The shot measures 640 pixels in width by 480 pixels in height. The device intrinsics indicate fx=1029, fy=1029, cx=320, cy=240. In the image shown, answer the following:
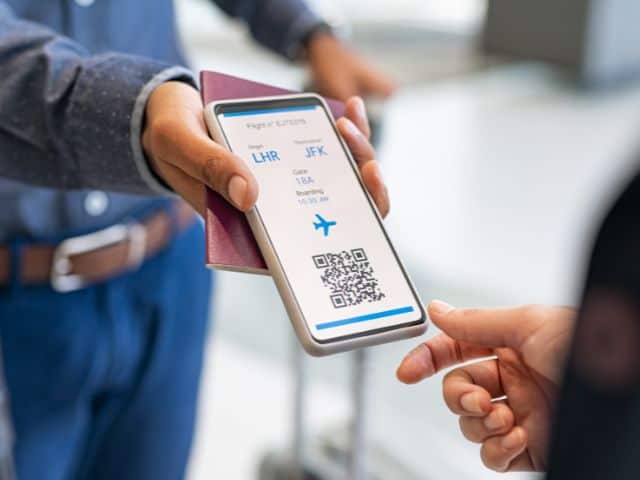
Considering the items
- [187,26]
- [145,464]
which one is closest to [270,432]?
[145,464]

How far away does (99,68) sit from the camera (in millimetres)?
759

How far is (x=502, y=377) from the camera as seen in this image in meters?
0.59

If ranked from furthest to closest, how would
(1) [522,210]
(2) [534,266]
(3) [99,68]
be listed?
1. (1) [522,210]
2. (2) [534,266]
3. (3) [99,68]

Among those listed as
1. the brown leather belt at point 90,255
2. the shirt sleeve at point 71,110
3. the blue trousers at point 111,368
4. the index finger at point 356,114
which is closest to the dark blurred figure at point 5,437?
the blue trousers at point 111,368

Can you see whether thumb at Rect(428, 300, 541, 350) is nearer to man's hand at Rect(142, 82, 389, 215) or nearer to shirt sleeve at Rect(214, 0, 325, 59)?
man's hand at Rect(142, 82, 389, 215)

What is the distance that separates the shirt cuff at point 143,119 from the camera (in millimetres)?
734

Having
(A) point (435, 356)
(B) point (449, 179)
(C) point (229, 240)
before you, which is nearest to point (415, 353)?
(A) point (435, 356)

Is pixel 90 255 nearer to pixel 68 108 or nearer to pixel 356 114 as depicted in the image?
pixel 68 108

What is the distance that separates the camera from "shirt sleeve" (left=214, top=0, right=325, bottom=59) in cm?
115

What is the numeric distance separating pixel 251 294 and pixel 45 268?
1415 mm

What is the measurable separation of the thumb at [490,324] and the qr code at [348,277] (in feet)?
0.15

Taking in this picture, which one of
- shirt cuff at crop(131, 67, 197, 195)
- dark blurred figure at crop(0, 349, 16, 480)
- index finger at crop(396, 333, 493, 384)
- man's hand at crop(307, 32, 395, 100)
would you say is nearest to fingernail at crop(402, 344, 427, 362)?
index finger at crop(396, 333, 493, 384)

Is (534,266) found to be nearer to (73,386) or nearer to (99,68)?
(73,386)

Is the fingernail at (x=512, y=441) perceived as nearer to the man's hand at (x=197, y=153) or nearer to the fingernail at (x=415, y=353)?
the fingernail at (x=415, y=353)
